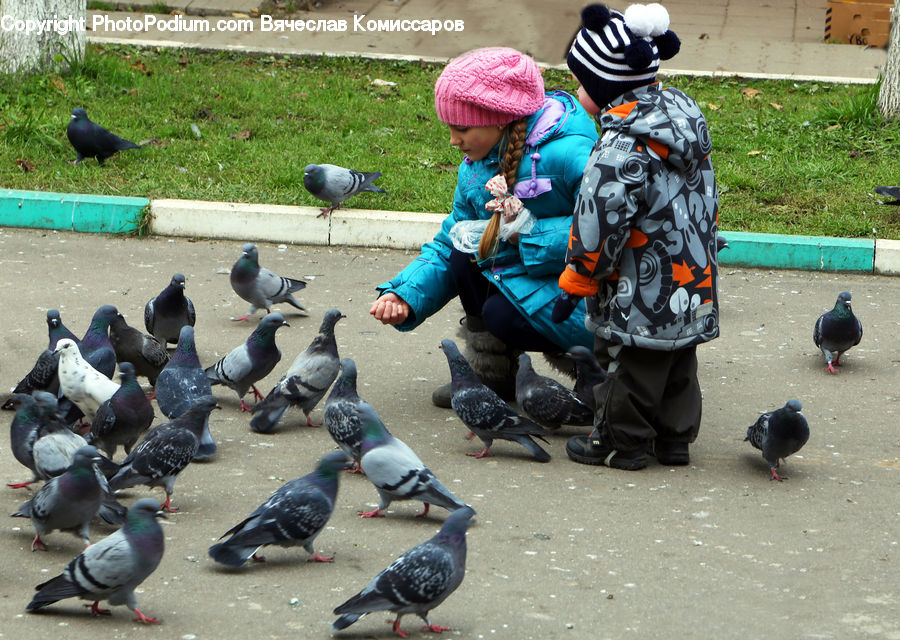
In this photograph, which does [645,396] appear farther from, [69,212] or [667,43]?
[69,212]

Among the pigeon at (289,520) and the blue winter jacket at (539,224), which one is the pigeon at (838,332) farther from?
the pigeon at (289,520)

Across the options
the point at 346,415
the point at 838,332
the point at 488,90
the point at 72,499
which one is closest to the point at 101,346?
the point at 346,415

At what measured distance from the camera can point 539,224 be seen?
482 cm

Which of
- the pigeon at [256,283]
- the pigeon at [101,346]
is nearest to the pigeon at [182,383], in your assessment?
the pigeon at [101,346]

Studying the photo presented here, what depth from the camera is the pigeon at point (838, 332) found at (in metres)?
5.62

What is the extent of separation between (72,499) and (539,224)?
2.15 m

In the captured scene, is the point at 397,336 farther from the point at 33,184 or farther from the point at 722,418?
→ the point at 33,184

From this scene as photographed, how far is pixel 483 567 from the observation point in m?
3.73

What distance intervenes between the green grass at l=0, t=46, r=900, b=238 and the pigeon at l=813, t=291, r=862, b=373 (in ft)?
6.62

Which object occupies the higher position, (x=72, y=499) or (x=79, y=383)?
(x=79, y=383)

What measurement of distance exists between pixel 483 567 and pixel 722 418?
1851mm

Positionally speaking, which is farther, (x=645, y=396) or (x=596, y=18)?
(x=645, y=396)

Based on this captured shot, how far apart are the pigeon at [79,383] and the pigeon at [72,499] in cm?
102

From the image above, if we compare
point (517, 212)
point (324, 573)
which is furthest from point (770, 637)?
point (517, 212)
